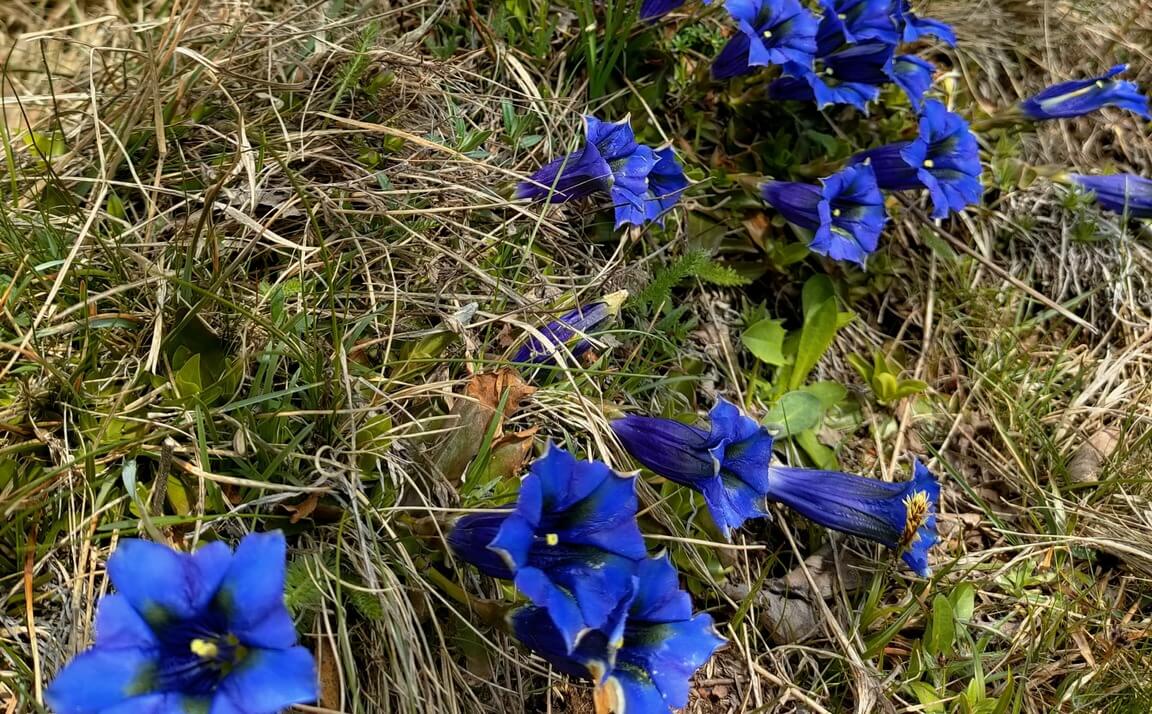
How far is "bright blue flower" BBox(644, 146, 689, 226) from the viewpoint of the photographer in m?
2.36

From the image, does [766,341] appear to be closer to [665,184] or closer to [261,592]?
[665,184]

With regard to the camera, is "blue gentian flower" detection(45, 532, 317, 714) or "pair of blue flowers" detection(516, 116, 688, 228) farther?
"pair of blue flowers" detection(516, 116, 688, 228)

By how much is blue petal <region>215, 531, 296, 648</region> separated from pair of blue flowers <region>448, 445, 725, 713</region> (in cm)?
36

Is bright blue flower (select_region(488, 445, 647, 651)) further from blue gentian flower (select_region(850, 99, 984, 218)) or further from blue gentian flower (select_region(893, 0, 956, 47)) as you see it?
blue gentian flower (select_region(893, 0, 956, 47))

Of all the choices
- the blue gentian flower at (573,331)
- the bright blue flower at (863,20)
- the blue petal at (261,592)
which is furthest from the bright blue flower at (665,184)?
the blue petal at (261,592)

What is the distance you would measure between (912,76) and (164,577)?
2.48 meters

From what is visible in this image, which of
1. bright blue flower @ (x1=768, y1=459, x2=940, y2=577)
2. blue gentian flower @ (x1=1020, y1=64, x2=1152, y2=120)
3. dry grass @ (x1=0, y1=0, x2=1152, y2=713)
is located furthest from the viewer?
blue gentian flower @ (x1=1020, y1=64, x2=1152, y2=120)

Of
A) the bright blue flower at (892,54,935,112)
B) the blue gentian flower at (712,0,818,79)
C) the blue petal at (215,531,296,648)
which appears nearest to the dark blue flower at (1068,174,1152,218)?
the bright blue flower at (892,54,935,112)

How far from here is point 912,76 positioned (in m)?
2.71

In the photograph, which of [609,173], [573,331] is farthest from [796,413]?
[609,173]

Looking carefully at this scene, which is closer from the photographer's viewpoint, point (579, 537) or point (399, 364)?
point (579, 537)

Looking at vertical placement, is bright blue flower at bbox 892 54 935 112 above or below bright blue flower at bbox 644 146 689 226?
above

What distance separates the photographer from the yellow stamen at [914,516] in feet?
6.36

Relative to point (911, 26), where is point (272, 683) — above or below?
below
